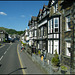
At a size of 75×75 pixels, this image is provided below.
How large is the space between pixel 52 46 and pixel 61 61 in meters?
2.90

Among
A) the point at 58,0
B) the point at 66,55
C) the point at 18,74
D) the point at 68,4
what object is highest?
the point at 58,0

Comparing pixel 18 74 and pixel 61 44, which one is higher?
pixel 61 44

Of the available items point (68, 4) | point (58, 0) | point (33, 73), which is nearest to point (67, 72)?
point (33, 73)

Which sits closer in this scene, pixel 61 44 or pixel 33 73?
pixel 33 73

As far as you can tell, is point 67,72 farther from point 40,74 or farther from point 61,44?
point 61,44

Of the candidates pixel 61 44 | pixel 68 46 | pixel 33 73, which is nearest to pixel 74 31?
pixel 68 46

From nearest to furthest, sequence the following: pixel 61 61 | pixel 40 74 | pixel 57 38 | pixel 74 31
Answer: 1. pixel 74 31
2. pixel 40 74
3. pixel 61 61
4. pixel 57 38

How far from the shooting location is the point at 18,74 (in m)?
10.5

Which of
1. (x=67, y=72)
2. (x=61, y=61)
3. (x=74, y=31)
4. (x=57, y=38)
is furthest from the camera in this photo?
(x=57, y=38)

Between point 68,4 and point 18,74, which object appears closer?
point 18,74

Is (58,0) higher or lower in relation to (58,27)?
higher

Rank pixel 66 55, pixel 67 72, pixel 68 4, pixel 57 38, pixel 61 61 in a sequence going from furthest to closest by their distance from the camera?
1. pixel 57 38
2. pixel 61 61
3. pixel 66 55
4. pixel 68 4
5. pixel 67 72

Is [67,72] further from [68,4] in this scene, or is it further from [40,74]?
[68,4]

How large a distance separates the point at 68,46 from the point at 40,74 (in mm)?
4669
